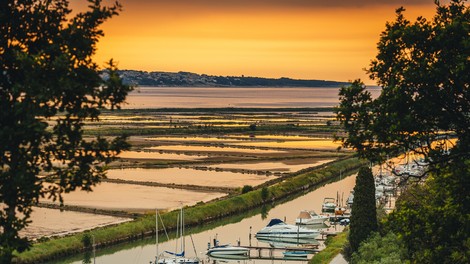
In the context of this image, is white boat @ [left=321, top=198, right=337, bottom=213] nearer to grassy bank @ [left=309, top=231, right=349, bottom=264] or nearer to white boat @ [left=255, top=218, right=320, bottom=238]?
white boat @ [left=255, top=218, right=320, bottom=238]

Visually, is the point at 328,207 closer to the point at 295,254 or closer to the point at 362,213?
the point at 295,254

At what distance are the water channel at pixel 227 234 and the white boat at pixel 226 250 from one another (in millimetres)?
441

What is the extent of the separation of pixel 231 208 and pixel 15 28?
42.7m

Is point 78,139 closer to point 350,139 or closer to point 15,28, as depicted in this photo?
point 15,28

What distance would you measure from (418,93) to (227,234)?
117 ft

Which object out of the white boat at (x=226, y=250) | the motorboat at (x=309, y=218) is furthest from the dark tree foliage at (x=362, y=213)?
the motorboat at (x=309, y=218)

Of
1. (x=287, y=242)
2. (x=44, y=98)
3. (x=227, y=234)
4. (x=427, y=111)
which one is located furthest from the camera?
(x=287, y=242)

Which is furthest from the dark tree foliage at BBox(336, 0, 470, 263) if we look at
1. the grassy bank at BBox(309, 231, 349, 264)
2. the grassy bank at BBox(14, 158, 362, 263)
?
the grassy bank at BBox(309, 231, 349, 264)

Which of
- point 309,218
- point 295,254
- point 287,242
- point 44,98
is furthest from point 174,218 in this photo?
point 44,98

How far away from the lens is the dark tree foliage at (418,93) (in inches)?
520

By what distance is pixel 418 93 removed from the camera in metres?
13.6

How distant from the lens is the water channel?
132 ft

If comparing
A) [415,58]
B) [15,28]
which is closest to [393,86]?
[415,58]

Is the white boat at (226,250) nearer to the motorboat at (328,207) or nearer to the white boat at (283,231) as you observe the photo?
the white boat at (283,231)
